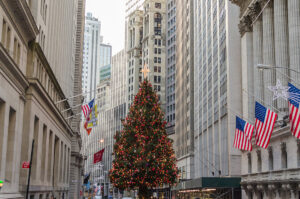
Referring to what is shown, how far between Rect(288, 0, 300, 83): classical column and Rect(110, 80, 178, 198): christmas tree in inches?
618

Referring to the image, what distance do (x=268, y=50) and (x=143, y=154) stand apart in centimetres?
1541

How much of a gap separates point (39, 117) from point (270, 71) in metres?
21.1

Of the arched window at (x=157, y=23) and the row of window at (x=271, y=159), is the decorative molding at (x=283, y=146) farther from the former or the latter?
the arched window at (x=157, y=23)

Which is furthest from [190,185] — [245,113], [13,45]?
[13,45]

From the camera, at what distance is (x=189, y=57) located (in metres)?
89.6

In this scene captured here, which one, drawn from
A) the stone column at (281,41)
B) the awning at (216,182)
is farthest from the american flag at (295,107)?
Answer: the awning at (216,182)

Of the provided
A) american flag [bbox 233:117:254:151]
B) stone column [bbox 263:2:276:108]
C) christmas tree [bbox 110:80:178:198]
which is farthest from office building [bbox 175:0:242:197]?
stone column [bbox 263:2:276:108]

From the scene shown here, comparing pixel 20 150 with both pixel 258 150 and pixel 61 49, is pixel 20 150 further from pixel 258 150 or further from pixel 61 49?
pixel 61 49

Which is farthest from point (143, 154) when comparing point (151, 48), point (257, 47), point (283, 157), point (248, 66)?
point (151, 48)

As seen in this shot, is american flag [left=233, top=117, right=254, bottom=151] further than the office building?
No

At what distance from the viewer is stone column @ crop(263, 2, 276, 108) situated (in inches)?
1593

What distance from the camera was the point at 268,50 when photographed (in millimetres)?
40969

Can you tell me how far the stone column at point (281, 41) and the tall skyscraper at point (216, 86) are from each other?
11361mm

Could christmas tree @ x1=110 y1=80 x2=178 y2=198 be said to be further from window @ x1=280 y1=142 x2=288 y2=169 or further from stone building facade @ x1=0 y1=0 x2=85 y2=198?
window @ x1=280 y1=142 x2=288 y2=169
